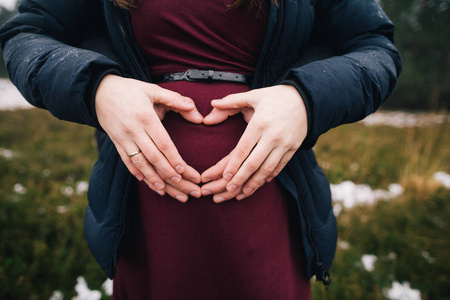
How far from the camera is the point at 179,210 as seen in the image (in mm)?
740

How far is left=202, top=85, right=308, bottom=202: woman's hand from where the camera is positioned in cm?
64

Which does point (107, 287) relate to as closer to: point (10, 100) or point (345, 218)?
point (345, 218)

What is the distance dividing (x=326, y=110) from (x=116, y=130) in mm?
571

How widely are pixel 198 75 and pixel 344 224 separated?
221 centimetres

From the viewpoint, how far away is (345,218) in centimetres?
242

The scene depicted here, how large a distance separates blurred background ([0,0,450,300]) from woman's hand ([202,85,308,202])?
0.79 metres

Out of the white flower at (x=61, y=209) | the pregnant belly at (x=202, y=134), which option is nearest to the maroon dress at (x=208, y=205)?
the pregnant belly at (x=202, y=134)

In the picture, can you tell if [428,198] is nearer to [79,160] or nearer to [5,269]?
[5,269]

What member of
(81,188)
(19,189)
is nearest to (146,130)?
(81,188)

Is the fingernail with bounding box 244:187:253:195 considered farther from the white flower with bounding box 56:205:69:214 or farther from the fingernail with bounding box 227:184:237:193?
the white flower with bounding box 56:205:69:214

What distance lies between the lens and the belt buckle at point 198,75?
773 mm

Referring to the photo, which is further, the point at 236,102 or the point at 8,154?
the point at 8,154

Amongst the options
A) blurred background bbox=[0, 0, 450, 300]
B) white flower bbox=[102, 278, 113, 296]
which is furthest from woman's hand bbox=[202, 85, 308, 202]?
white flower bbox=[102, 278, 113, 296]

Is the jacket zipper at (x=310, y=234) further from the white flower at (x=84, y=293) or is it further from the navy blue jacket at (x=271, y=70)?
the white flower at (x=84, y=293)
